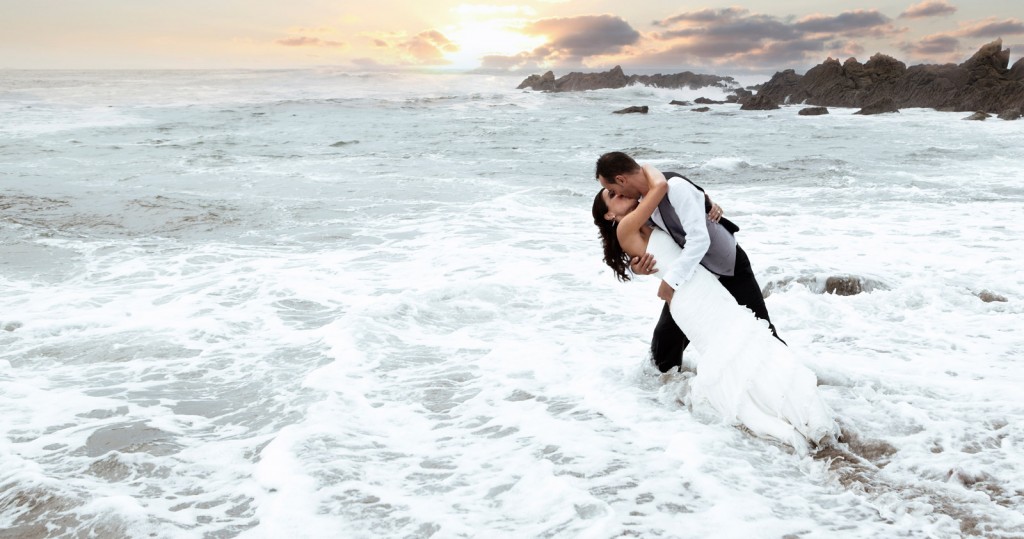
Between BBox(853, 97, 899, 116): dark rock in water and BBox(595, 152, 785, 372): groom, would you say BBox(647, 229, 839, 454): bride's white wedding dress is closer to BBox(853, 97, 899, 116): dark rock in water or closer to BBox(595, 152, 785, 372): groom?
BBox(595, 152, 785, 372): groom

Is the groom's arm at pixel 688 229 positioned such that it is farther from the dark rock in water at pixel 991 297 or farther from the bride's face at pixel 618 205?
the dark rock in water at pixel 991 297

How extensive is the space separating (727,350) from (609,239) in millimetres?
912

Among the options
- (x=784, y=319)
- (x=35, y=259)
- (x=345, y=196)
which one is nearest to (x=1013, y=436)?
(x=784, y=319)

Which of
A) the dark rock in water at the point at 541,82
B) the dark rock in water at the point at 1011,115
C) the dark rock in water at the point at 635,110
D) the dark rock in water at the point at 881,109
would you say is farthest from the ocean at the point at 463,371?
the dark rock in water at the point at 541,82

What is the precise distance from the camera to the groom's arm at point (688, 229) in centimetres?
→ 385

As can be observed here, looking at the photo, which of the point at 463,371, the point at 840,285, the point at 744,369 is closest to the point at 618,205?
the point at 744,369

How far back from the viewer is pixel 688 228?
390 cm

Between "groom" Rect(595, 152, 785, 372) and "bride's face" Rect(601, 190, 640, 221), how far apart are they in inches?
1.1

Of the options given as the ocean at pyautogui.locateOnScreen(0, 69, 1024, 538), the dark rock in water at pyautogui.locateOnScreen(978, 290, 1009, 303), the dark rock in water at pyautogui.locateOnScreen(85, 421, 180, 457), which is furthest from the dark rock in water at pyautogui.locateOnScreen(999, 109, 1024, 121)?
the dark rock in water at pyautogui.locateOnScreen(85, 421, 180, 457)

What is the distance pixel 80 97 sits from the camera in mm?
51031

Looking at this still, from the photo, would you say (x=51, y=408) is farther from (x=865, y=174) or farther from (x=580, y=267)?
(x=865, y=174)

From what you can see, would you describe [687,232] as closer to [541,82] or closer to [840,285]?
[840,285]

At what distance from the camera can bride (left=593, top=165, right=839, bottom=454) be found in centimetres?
385

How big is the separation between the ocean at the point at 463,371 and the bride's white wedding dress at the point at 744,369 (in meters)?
0.15
